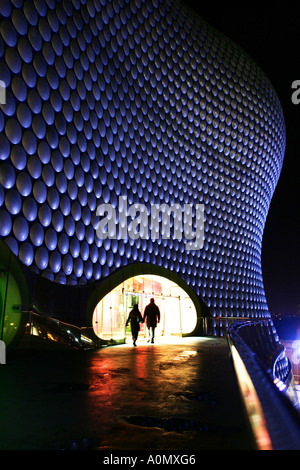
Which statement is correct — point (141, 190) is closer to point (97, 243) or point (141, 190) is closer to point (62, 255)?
point (97, 243)

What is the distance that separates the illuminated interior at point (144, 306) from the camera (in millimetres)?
9594

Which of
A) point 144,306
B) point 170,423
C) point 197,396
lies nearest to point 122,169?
point 144,306

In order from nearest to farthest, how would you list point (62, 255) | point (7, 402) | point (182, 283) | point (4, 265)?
1. point (7, 402)
2. point (4, 265)
3. point (62, 255)
4. point (182, 283)

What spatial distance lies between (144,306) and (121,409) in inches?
391

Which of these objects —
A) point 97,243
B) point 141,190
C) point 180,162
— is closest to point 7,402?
point 97,243

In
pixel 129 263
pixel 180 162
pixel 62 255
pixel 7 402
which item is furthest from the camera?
pixel 180 162

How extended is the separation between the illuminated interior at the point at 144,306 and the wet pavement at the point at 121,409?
16.7ft

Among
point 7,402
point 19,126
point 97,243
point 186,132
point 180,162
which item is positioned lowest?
point 7,402

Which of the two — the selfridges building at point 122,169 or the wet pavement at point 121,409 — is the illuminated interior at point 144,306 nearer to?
the selfridges building at point 122,169

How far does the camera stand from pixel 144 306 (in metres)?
12.4

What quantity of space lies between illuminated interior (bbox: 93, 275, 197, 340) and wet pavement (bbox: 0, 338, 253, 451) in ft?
16.7

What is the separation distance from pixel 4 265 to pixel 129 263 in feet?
17.7

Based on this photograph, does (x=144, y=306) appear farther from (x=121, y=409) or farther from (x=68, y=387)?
(x=121, y=409)

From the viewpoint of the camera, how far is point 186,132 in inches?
640
